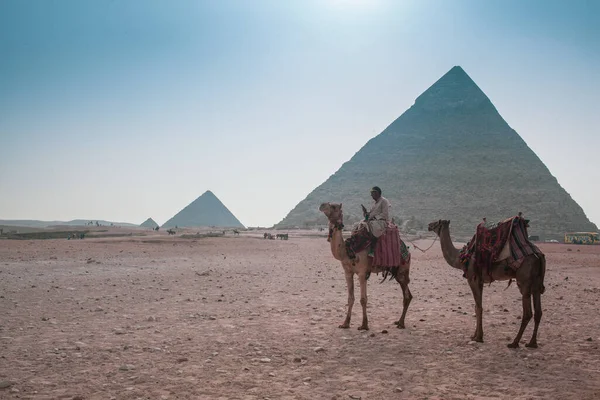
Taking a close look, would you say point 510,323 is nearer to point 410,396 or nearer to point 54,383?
point 410,396

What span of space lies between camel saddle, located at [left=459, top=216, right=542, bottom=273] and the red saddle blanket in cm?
105

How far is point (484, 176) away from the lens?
129 metres

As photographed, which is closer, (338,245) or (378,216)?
(338,245)

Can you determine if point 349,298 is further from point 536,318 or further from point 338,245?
point 536,318

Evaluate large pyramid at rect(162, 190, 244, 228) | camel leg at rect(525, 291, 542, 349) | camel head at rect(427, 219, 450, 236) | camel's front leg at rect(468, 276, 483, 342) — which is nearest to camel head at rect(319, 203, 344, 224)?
camel head at rect(427, 219, 450, 236)

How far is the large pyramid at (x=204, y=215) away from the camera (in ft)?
620

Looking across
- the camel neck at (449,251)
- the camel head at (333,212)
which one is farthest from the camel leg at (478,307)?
the camel head at (333,212)

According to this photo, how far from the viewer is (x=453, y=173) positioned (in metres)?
133

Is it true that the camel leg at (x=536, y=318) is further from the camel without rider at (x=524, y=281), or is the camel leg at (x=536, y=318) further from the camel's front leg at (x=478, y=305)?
the camel's front leg at (x=478, y=305)

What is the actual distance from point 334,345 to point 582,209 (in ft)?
435

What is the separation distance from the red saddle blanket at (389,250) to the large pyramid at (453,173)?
89.7 m

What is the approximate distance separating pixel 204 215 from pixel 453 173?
10317 centimetres

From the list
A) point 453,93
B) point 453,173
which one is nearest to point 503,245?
point 453,173

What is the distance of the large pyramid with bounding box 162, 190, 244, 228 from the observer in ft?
620
